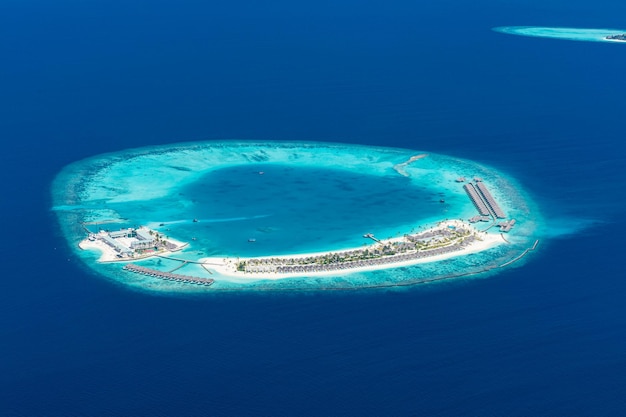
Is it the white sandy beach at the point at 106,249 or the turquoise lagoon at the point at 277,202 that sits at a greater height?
the turquoise lagoon at the point at 277,202

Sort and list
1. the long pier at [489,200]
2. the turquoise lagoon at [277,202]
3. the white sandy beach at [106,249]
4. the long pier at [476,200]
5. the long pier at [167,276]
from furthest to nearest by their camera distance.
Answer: the long pier at [476,200] → the long pier at [489,200] → the white sandy beach at [106,249] → the turquoise lagoon at [277,202] → the long pier at [167,276]

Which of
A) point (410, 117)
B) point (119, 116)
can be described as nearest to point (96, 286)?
point (119, 116)

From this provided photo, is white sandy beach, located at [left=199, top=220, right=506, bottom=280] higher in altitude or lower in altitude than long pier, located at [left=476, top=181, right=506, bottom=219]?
lower

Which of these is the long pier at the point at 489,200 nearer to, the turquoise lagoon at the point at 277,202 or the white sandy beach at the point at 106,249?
the turquoise lagoon at the point at 277,202

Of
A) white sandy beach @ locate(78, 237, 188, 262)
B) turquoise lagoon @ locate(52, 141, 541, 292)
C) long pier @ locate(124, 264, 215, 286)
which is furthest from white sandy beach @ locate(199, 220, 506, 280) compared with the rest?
white sandy beach @ locate(78, 237, 188, 262)

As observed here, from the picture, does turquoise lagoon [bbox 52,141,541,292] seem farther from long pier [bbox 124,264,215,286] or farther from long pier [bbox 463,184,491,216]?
long pier [bbox 124,264,215,286]

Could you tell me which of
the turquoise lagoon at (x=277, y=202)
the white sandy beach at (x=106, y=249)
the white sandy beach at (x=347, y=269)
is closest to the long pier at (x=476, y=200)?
the turquoise lagoon at (x=277, y=202)

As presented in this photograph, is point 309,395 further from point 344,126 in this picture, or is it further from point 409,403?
point 344,126
